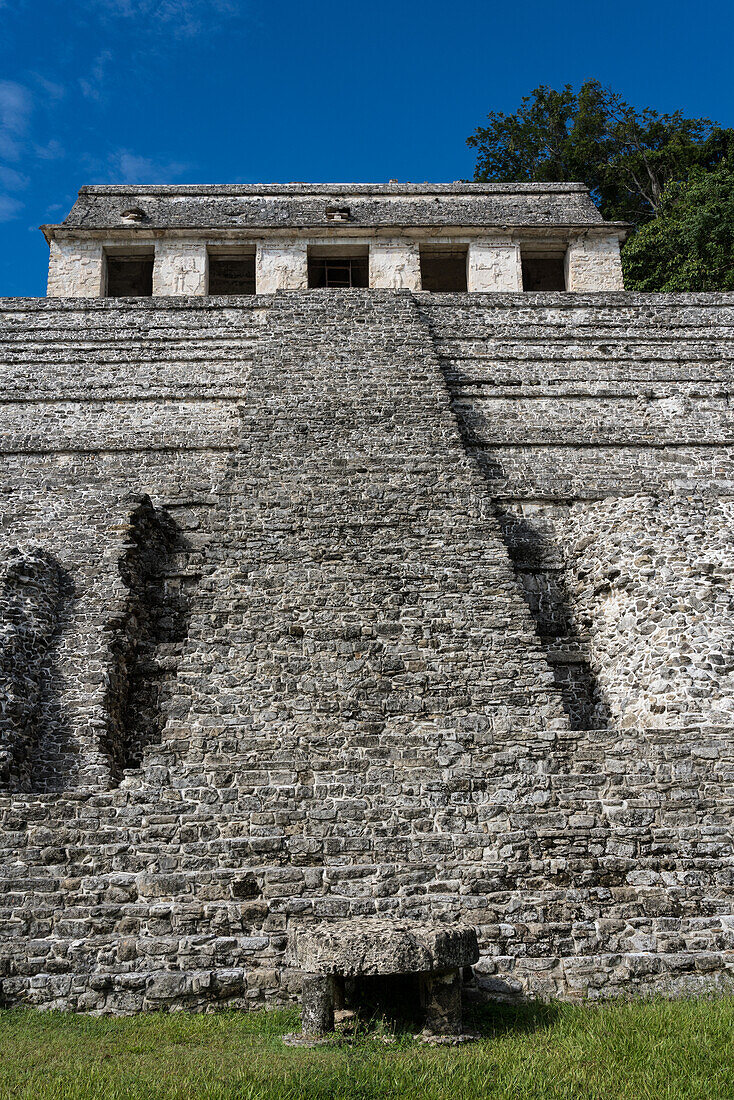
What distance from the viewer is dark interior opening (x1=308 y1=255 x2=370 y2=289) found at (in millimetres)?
18750

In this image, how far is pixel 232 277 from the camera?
19438mm

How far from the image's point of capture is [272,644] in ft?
29.8

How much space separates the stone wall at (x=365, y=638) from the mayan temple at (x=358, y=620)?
33 mm

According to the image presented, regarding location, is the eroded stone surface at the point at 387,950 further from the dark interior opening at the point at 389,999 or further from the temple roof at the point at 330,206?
the temple roof at the point at 330,206

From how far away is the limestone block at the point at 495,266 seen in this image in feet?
58.8

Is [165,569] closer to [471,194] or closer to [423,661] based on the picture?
[423,661]

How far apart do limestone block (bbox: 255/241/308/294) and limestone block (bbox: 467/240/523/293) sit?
3328mm

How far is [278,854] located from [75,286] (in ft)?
44.7

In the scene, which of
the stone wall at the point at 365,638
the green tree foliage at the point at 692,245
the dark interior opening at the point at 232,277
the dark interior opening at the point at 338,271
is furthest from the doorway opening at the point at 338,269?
the green tree foliage at the point at 692,245

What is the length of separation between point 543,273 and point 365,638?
1316cm

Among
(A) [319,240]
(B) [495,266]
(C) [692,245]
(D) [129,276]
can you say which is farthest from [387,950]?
(C) [692,245]

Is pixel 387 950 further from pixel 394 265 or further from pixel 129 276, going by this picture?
pixel 129 276

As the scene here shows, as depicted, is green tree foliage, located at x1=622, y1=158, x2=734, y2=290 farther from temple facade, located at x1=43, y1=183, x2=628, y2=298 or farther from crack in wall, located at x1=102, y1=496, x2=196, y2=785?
crack in wall, located at x1=102, y1=496, x2=196, y2=785

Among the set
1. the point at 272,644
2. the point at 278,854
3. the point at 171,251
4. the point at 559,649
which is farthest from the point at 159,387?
the point at 278,854
